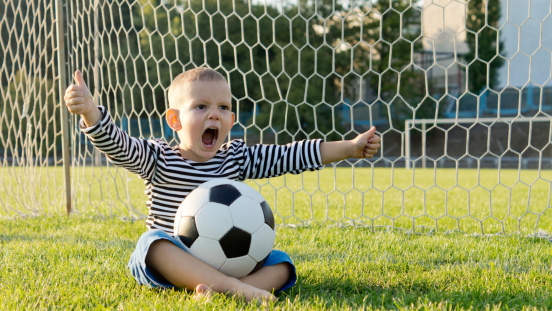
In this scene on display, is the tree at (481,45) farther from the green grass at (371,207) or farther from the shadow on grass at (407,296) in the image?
the shadow on grass at (407,296)

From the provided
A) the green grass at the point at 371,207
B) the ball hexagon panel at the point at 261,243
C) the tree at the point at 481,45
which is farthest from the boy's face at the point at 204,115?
the tree at the point at 481,45

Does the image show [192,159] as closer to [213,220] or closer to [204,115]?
[204,115]

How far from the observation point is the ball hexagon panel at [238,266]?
1941mm

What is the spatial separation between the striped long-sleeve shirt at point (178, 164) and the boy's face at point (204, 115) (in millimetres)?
79

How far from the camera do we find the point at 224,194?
6.59 feet

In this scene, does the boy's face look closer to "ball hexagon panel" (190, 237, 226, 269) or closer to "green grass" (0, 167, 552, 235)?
"ball hexagon panel" (190, 237, 226, 269)

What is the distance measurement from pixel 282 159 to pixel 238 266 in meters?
0.54

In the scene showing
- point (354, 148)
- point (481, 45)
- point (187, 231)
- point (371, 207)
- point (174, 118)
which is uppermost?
point (481, 45)

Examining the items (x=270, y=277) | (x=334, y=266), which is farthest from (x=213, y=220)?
(x=334, y=266)

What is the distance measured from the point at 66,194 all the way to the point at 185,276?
269cm

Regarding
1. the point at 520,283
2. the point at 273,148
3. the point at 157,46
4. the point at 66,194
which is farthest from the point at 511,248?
the point at 157,46

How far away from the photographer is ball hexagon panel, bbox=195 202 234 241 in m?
1.94

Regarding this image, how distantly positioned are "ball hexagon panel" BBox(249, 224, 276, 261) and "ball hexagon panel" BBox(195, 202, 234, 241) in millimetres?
95

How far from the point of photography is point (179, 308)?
5.60 ft
